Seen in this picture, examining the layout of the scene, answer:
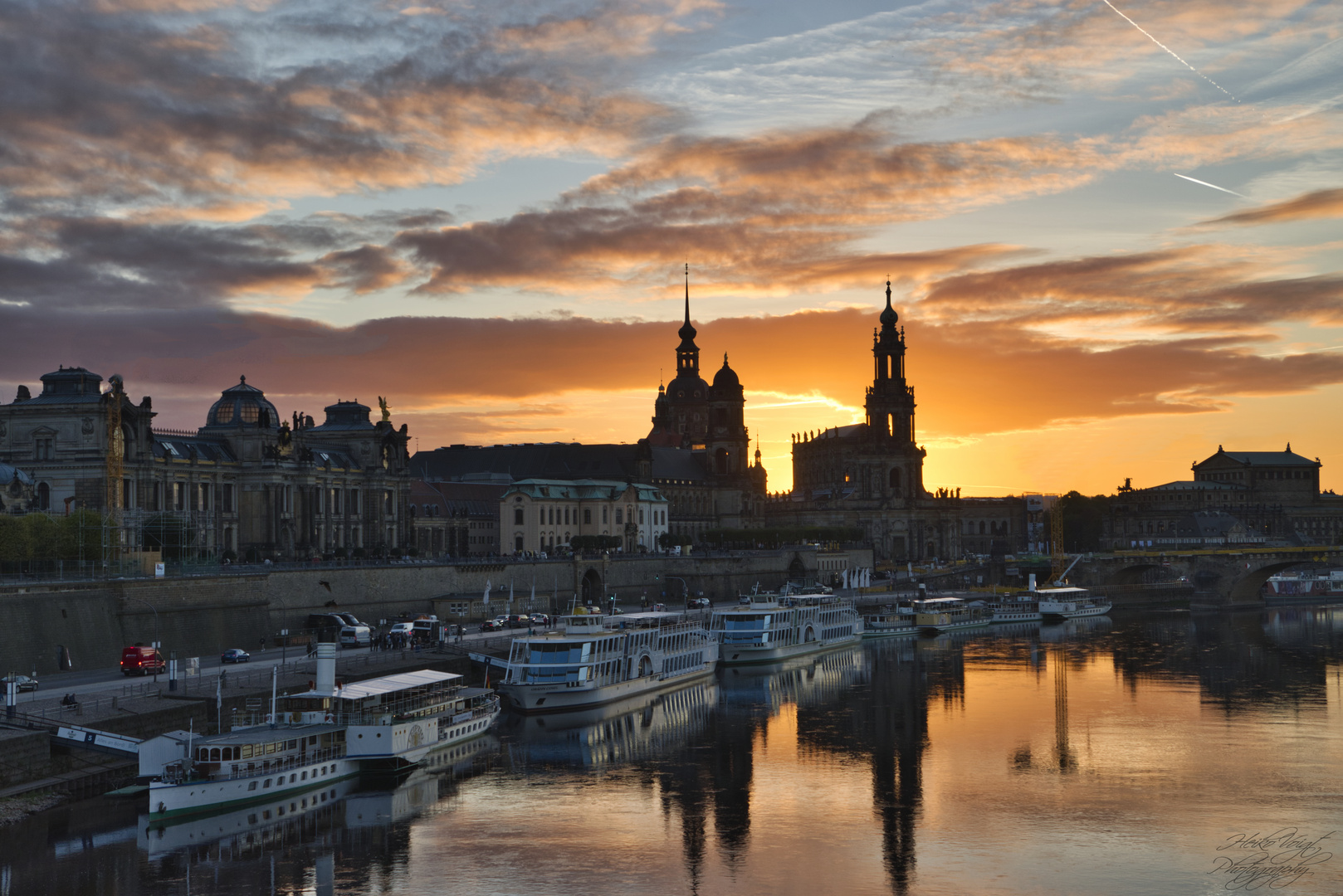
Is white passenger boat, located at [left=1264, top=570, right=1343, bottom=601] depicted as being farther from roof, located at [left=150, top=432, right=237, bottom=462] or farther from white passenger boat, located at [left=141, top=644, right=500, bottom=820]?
white passenger boat, located at [left=141, top=644, right=500, bottom=820]

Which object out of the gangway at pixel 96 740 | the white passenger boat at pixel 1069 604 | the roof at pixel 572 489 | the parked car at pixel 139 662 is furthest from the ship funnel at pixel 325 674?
the white passenger boat at pixel 1069 604

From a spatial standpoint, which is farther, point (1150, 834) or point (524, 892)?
point (1150, 834)

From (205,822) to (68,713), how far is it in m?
9.53

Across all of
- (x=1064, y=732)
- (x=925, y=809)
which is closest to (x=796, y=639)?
(x=1064, y=732)

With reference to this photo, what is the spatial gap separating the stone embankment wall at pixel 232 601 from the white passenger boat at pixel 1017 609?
3799 cm

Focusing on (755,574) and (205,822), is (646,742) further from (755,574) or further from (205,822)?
(755,574)

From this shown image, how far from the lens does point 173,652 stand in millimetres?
76875

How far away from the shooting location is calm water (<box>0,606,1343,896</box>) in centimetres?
4297

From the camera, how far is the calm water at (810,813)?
42969 millimetres

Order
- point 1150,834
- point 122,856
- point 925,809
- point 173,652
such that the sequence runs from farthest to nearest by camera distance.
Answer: point 173,652 < point 925,809 < point 1150,834 < point 122,856

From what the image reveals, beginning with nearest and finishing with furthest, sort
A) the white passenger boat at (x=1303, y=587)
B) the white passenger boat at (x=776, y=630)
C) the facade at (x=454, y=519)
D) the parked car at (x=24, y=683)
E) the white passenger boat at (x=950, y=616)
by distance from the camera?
the parked car at (x=24, y=683) → the white passenger boat at (x=776, y=630) → the white passenger boat at (x=950, y=616) → the facade at (x=454, y=519) → the white passenger boat at (x=1303, y=587)

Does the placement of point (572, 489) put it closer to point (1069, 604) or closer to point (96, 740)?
point (1069, 604)
